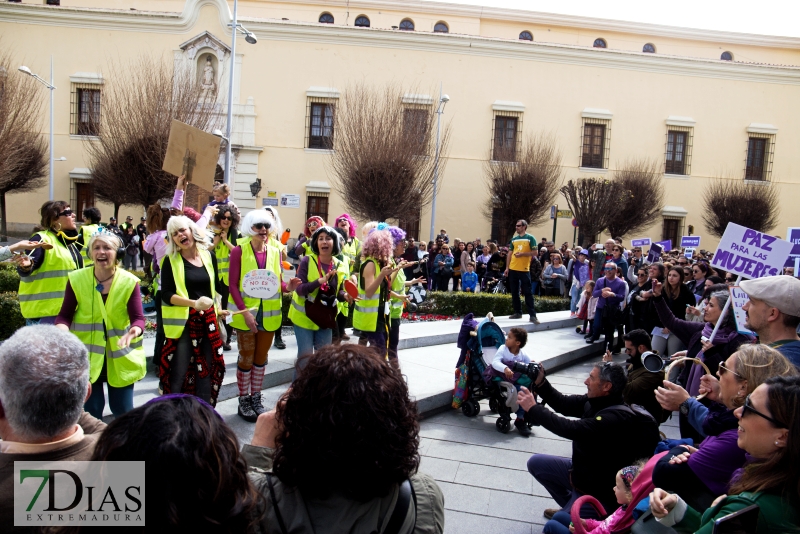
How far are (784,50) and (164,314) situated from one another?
3918cm

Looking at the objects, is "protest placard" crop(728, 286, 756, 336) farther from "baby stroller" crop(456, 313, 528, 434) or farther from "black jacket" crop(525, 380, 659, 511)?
"baby stroller" crop(456, 313, 528, 434)

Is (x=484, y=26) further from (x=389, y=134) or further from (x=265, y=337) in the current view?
(x=265, y=337)

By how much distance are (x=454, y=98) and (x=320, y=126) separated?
6.44 meters

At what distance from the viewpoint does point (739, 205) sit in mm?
27344

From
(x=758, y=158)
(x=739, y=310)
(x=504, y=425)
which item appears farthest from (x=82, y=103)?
(x=758, y=158)

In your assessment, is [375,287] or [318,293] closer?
[318,293]

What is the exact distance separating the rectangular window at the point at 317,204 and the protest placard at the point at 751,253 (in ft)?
74.9

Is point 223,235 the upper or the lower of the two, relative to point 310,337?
upper

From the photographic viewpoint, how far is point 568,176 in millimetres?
28141

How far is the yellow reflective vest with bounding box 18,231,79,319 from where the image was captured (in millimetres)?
5531

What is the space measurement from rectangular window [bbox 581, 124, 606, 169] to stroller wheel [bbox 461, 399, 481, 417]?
2415 centimetres

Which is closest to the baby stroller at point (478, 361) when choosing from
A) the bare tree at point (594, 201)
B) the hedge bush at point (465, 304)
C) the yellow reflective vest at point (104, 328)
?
the yellow reflective vest at point (104, 328)

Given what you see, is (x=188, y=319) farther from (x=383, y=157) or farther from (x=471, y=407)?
(x=383, y=157)

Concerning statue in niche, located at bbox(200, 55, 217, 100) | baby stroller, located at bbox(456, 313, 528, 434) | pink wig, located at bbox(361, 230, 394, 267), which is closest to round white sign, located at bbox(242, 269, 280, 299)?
pink wig, located at bbox(361, 230, 394, 267)
